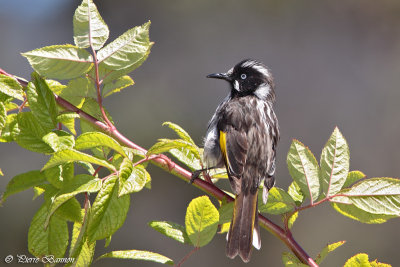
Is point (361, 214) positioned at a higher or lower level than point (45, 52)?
lower

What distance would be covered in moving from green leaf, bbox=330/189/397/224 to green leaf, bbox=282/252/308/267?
0.25 meters

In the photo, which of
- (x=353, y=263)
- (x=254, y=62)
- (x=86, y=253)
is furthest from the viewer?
(x=254, y=62)

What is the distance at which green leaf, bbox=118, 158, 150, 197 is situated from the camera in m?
1.46

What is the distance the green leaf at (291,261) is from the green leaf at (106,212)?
1.92 ft

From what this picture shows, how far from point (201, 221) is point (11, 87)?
777mm

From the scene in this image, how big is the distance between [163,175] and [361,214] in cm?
585

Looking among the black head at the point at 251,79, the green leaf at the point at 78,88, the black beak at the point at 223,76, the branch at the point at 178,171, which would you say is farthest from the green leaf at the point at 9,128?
the black head at the point at 251,79

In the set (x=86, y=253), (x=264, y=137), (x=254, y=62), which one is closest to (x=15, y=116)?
(x=86, y=253)

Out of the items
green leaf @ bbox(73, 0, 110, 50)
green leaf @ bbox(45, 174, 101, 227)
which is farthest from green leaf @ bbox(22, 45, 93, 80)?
green leaf @ bbox(45, 174, 101, 227)

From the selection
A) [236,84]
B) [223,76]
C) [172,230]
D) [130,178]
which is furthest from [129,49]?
[236,84]

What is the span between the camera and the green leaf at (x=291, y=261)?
1719 mm

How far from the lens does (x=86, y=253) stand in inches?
62.7

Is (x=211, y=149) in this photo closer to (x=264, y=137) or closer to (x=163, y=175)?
(x=264, y=137)

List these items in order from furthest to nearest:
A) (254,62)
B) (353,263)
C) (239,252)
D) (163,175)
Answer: (163,175) → (254,62) → (239,252) → (353,263)
